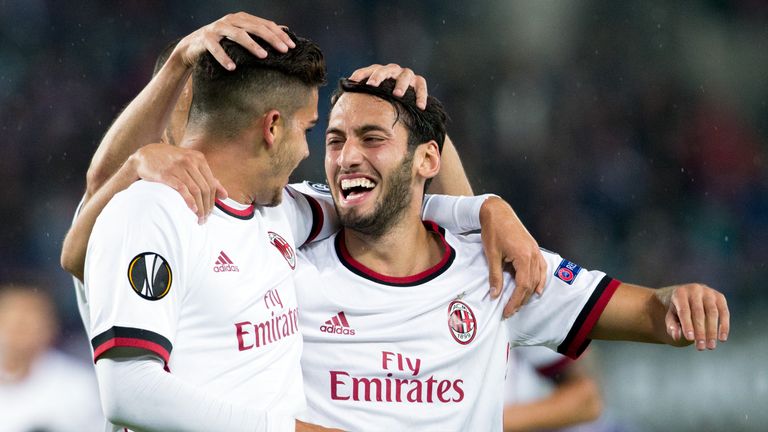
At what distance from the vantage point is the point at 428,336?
290 centimetres

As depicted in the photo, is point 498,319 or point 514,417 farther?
point 514,417

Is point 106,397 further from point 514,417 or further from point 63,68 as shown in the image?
point 63,68

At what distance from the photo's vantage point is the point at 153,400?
2064 mm

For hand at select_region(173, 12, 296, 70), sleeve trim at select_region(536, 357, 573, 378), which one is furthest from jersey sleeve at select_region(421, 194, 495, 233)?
hand at select_region(173, 12, 296, 70)

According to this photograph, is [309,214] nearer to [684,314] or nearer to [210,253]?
[210,253]

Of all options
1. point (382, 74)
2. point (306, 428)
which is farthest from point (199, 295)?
point (382, 74)

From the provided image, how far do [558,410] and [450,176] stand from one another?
98 centimetres

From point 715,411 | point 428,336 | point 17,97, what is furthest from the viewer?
point 17,97

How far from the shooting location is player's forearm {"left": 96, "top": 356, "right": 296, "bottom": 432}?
206 centimetres

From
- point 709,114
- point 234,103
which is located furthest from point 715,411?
point 234,103

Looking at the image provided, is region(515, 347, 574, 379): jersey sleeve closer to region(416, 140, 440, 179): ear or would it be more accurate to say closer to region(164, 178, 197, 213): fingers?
region(416, 140, 440, 179): ear

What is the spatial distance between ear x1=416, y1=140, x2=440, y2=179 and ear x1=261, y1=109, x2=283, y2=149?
28.2 inches

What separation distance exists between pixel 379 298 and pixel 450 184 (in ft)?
2.59

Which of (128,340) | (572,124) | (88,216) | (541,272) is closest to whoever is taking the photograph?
(128,340)
